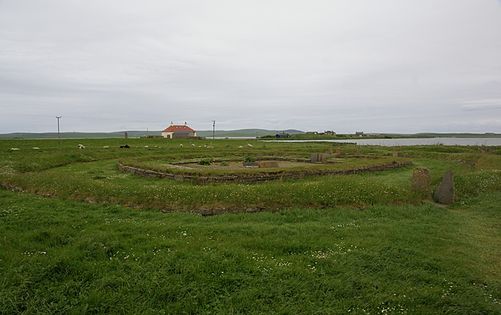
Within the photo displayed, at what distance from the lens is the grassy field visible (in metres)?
6.66

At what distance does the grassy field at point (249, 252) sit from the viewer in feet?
21.9

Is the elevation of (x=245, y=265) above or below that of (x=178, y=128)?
below

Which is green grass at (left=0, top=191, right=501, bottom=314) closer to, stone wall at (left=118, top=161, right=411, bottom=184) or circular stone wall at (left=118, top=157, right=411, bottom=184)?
stone wall at (left=118, top=161, right=411, bottom=184)

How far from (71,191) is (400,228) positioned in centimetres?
1358

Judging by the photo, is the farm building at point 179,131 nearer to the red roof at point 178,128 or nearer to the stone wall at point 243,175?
the red roof at point 178,128

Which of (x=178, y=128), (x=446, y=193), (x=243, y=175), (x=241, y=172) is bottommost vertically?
(x=446, y=193)

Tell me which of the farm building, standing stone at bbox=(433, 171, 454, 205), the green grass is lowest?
the green grass

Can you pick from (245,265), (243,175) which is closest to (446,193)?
(243,175)

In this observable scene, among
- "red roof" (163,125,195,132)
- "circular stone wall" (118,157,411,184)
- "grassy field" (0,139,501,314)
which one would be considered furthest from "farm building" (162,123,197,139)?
"grassy field" (0,139,501,314)

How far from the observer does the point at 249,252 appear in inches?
339

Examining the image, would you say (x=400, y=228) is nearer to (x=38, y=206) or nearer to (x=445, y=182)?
(x=445, y=182)

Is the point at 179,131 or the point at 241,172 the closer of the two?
the point at 241,172

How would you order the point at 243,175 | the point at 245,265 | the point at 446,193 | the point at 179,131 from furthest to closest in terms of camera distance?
the point at 179,131 → the point at 243,175 → the point at 446,193 → the point at 245,265

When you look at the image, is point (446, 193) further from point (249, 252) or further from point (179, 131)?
point (179, 131)
